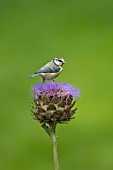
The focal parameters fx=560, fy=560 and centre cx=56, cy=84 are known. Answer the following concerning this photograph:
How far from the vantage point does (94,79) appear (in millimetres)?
4547

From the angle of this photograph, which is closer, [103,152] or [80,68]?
[103,152]

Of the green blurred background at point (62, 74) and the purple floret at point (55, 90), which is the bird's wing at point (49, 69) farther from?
the green blurred background at point (62, 74)

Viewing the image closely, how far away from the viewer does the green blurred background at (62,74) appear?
3467 mm

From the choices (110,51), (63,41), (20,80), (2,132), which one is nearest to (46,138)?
(2,132)

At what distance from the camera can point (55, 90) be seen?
139 cm

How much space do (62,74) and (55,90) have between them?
3.19m

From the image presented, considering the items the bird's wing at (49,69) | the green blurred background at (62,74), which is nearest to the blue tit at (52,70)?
the bird's wing at (49,69)

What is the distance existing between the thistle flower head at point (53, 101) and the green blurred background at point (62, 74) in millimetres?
1829

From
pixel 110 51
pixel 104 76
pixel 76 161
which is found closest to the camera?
pixel 76 161

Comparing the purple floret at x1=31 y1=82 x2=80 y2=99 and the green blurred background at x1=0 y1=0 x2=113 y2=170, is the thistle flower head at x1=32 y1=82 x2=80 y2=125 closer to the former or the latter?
the purple floret at x1=31 y1=82 x2=80 y2=99

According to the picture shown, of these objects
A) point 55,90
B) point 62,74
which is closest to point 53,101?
point 55,90

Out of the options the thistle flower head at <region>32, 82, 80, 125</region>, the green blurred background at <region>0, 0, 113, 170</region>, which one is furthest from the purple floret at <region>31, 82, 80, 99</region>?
the green blurred background at <region>0, 0, 113, 170</region>

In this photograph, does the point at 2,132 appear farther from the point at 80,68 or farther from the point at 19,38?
the point at 19,38

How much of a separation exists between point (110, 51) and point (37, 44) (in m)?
0.79
